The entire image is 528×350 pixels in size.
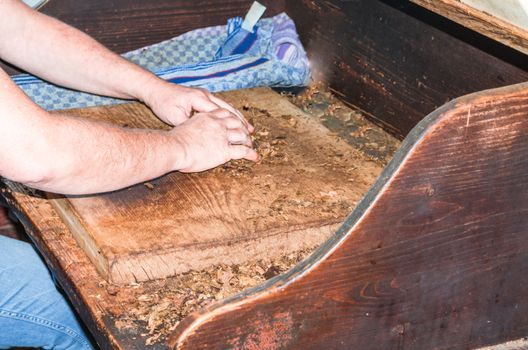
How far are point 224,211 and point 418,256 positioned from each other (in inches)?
16.8

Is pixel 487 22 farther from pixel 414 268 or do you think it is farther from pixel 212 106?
pixel 212 106

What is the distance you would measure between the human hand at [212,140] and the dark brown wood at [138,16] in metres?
0.62

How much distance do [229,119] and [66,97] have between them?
535 millimetres

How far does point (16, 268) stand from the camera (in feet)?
5.58

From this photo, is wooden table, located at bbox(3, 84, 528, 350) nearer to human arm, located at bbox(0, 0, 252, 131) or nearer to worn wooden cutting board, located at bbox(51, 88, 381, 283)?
worn wooden cutting board, located at bbox(51, 88, 381, 283)

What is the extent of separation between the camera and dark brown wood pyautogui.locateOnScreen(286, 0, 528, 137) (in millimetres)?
1840

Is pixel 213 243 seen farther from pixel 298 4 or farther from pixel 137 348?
pixel 298 4

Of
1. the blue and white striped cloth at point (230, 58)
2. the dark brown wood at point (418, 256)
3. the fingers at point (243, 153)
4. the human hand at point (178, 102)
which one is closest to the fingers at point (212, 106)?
the human hand at point (178, 102)

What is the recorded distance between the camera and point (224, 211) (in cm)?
155

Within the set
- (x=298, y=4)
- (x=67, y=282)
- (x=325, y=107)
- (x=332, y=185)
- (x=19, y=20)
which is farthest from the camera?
(x=298, y=4)

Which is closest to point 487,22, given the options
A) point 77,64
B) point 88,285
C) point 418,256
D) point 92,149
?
point 418,256

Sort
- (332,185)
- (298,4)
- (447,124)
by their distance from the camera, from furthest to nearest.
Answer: (298,4)
(332,185)
(447,124)

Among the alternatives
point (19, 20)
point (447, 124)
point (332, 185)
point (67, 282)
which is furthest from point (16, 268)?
point (447, 124)

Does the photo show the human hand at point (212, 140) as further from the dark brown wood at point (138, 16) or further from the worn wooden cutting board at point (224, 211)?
the dark brown wood at point (138, 16)
